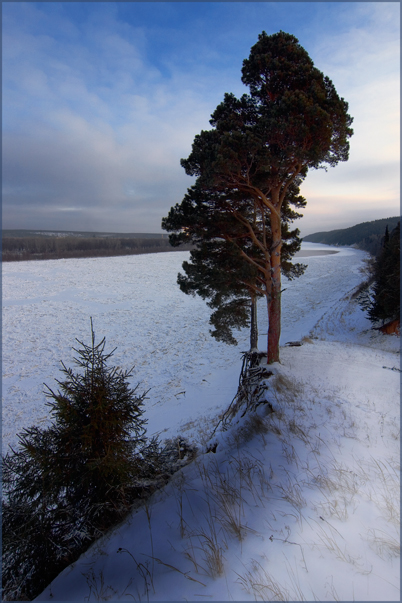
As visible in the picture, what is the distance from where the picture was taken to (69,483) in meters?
3.36

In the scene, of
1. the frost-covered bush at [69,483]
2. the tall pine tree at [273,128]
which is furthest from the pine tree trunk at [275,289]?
the frost-covered bush at [69,483]

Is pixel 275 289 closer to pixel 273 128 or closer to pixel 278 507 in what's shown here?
pixel 273 128

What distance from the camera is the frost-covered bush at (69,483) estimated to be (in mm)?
3076

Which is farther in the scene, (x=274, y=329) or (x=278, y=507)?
(x=274, y=329)

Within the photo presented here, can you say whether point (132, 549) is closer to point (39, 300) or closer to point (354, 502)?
point (354, 502)

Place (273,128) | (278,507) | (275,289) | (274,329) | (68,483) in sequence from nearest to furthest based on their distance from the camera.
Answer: (278,507)
(68,483)
(273,128)
(275,289)
(274,329)

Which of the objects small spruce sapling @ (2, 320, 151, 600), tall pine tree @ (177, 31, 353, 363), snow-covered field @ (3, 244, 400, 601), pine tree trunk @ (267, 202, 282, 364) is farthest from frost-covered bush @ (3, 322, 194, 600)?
pine tree trunk @ (267, 202, 282, 364)

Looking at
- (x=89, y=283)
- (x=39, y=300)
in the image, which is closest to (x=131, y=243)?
(x=89, y=283)

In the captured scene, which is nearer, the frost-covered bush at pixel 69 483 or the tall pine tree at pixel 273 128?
the frost-covered bush at pixel 69 483

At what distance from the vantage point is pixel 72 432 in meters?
3.41

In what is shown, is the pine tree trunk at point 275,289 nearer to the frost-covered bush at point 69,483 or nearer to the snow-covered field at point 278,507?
the snow-covered field at point 278,507

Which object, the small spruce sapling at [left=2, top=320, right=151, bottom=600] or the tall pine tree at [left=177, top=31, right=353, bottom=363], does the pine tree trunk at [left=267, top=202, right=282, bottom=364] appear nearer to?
the tall pine tree at [left=177, top=31, right=353, bottom=363]

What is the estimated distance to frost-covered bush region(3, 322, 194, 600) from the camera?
3.08m

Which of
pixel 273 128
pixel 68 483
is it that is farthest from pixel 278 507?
pixel 273 128
